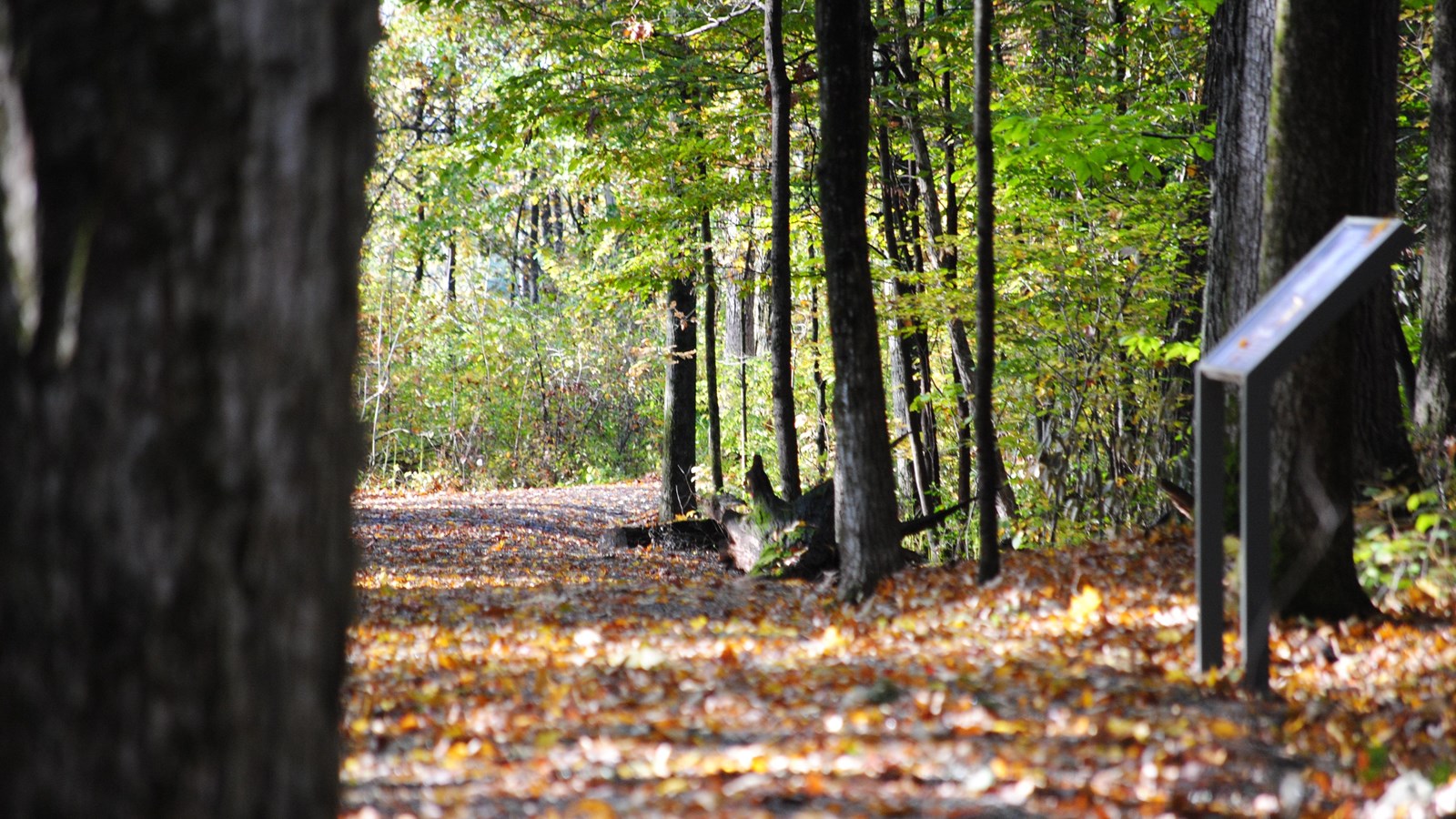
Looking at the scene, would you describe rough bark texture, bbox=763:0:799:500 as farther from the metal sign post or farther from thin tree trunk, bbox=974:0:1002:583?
the metal sign post

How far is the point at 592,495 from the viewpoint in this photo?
1852cm

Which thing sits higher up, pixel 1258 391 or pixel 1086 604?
pixel 1258 391

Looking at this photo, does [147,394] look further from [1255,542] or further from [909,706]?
[1255,542]

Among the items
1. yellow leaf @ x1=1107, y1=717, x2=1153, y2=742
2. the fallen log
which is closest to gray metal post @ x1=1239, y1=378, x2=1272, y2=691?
yellow leaf @ x1=1107, y1=717, x2=1153, y2=742

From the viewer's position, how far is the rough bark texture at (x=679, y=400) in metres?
15.0

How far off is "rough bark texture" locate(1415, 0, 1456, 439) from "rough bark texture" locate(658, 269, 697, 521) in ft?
28.2

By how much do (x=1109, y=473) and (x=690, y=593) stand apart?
3938 millimetres

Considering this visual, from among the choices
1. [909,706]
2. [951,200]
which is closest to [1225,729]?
[909,706]

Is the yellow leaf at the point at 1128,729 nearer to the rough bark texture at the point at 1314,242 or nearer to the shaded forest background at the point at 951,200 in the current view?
the rough bark texture at the point at 1314,242

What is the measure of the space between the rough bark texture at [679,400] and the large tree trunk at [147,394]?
13.0 m

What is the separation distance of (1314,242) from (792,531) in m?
5.19

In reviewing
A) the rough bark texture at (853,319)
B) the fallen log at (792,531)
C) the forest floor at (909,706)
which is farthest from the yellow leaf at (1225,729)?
the fallen log at (792,531)

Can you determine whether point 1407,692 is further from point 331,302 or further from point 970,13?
point 970,13

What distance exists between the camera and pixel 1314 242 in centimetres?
530
